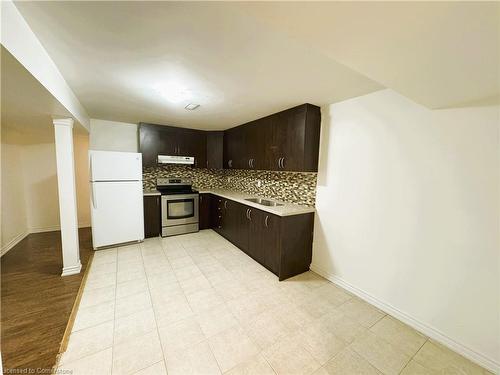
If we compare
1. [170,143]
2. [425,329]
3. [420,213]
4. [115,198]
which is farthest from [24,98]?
[425,329]

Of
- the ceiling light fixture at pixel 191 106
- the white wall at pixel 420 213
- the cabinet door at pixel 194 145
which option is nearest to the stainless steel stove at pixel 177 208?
the cabinet door at pixel 194 145

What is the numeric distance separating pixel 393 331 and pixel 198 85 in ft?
9.50

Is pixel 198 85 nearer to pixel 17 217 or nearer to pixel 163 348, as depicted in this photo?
pixel 163 348

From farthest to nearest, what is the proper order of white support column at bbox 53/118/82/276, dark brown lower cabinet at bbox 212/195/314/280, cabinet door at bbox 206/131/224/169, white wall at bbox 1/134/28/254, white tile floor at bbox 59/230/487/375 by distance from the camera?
cabinet door at bbox 206/131/224/169, white wall at bbox 1/134/28/254, dark brown lower cabinet at bbox 212/195/314/280, white support column at bbox 53/118/82/276, white tile floor at bbox 59/230/487/375

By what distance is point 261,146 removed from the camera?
10.4 ft

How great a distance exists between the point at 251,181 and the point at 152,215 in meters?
2.00

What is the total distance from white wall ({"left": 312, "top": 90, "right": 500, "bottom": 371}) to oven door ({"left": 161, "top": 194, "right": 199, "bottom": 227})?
2666mm

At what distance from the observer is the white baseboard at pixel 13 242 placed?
9.99 ft

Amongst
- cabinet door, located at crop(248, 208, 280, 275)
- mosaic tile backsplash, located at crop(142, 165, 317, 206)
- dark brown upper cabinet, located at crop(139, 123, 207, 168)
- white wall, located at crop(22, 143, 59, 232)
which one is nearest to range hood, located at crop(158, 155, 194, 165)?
dark brown upper cabinet, located at crop(139, 123, 207, 168)

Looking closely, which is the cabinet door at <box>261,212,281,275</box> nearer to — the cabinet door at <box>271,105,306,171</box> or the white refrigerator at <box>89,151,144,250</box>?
the cabinet door at <box>271,105,306,171</box>

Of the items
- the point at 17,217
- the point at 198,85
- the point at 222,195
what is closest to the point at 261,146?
the point at 222,195

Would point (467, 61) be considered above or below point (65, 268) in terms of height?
above

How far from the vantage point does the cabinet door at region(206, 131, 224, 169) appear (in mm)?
4359

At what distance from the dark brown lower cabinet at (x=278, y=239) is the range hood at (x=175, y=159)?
1.69 metres
